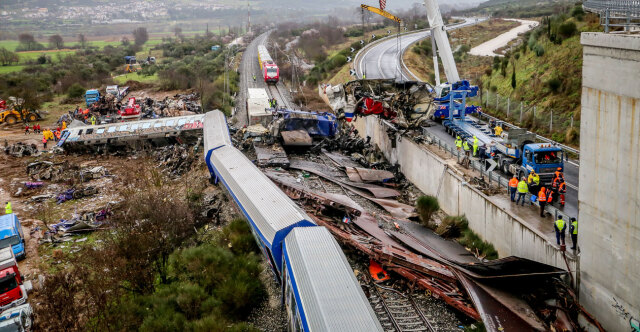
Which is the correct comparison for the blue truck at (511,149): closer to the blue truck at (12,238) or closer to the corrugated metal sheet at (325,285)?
the corrugated metal sheet at (325,285)

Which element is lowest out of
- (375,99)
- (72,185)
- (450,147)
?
(72,185)

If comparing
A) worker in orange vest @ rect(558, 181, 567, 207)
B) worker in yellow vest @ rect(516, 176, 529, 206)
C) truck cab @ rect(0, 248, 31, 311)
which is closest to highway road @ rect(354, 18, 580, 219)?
worker in orange vest @ rect(558, 181, 567, 207)

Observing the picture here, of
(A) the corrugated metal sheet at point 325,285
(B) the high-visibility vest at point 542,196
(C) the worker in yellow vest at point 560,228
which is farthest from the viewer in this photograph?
(B) the high-visibility vest at point 542,196

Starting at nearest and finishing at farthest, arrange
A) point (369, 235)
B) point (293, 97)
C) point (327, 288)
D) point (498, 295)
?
point (327, 288), point (498, 295), point (369, 235), point (293, 97)

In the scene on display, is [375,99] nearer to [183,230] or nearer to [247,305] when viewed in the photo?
[183,230]

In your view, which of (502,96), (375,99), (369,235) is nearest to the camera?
(369,235)

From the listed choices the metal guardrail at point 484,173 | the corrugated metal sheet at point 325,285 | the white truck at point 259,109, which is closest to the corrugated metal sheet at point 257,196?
the corrugated metal sheet at point 325,285

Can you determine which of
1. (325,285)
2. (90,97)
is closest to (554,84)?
(325,285)

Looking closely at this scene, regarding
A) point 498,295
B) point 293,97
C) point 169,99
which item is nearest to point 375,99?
point 498,295

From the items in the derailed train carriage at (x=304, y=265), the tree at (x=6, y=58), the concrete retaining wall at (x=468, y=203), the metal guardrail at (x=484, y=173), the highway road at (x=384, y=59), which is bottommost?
the concrete retaining wall at (x=468, y=203)
